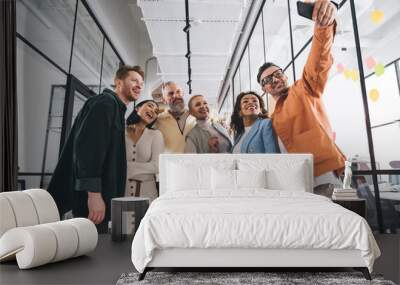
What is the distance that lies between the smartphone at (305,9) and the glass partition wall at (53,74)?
2.20 metres

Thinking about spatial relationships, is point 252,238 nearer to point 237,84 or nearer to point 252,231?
point 252,231

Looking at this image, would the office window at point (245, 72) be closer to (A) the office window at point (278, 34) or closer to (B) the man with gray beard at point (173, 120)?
(A) the office window at point (278, 34)

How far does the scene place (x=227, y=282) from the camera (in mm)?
2932

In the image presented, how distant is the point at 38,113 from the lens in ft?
16.9

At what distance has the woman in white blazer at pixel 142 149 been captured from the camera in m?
5.05

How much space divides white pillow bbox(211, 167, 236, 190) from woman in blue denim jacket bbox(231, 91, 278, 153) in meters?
0.59

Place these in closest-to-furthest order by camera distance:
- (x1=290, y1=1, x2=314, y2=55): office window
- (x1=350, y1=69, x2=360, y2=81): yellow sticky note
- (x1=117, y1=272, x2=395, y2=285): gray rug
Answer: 1. (x1=117, y1=272, x2=395, y2=285): gray rug
2. (x1=350, y1=69, x2=360, y2=81): yellow sticky note
3. (x1=290, y1=1, x2=314, y2=55): office window

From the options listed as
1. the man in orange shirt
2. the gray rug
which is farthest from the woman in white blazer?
the gray rug

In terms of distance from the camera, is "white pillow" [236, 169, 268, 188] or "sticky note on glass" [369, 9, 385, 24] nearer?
"white pillow" [236, 169, 268, 188]

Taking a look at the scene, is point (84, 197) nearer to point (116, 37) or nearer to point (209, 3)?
point (116, 37)

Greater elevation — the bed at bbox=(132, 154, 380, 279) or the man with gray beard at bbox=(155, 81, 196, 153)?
the man with gray beard at bbox=(155, 81, 196, 153)

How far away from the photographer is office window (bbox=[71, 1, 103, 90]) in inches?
202

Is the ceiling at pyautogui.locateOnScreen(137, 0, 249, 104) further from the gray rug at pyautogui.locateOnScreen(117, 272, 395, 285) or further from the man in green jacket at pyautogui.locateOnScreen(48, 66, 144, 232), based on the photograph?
the gray rug at pyautogui.locateOnScreen(117, 272, 395, 285)

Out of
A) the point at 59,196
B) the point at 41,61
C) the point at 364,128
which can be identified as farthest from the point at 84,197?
the point at 364,128
